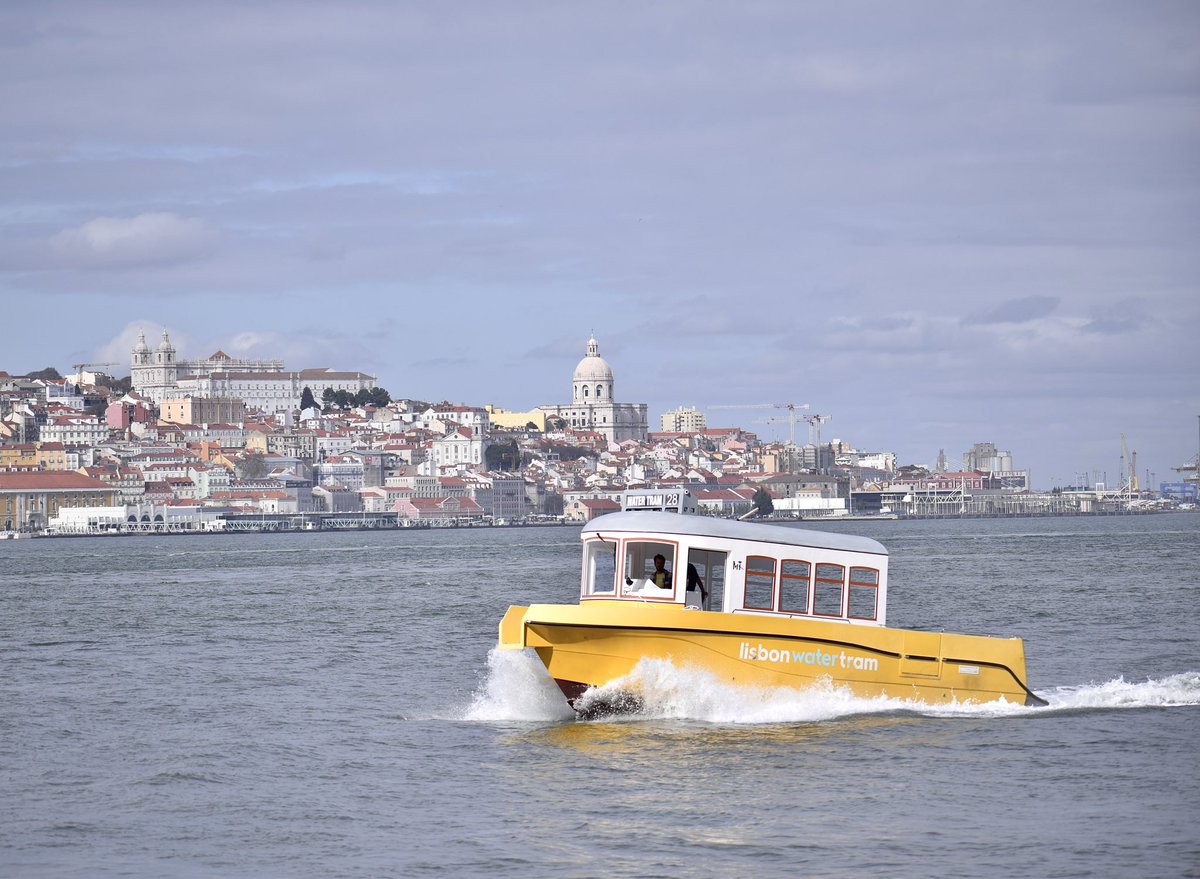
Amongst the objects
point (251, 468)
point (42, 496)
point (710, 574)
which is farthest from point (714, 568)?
point (251, 468)

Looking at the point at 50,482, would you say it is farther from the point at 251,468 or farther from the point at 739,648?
the point at 739,648

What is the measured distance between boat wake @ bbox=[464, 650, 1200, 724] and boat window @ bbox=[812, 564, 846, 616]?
748 mm

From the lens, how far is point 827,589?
1811 centimetres

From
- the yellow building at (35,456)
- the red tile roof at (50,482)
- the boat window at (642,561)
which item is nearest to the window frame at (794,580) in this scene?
the boat window at (642,561)

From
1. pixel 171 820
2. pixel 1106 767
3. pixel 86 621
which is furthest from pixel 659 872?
pixel 86 621

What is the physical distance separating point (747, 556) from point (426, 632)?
16.7 meters

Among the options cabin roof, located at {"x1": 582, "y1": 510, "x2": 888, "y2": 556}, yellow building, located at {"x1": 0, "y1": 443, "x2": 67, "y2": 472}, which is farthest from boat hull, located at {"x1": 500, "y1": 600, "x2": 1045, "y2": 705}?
yellow building, located at {"x1": 0, "y1": 443, "x2": 67, "y2": 472}

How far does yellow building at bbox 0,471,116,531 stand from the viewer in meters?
165

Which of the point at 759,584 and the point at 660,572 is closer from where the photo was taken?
the point at 660,572

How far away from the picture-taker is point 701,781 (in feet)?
50.8

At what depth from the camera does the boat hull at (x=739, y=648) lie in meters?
17.4

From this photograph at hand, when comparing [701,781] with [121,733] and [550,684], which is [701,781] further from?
[121,733]

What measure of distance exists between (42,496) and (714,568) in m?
157

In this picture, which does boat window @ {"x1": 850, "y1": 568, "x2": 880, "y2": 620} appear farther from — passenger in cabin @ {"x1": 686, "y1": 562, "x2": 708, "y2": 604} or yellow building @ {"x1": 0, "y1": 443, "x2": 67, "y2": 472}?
yellow building @ {"x1": 0, "y1": 443, "x2": 67, "y2": 472}
